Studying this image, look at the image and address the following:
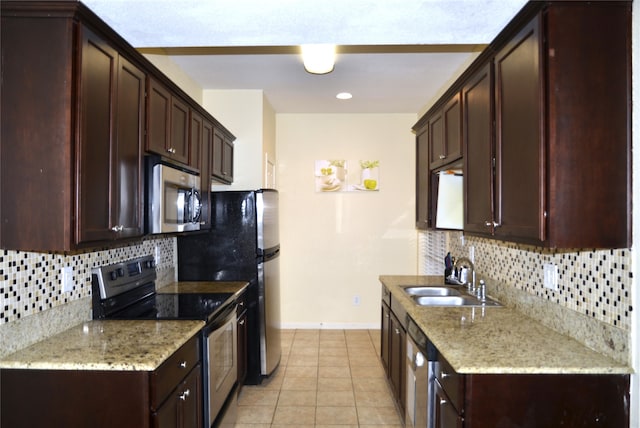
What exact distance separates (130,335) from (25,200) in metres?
0.77

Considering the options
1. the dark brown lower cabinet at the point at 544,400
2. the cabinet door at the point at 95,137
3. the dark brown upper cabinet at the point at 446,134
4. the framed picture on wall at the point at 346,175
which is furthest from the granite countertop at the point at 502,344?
the framed picture on wall at the point at 346,175

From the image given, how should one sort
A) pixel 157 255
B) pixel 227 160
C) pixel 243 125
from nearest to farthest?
pixel 157 255 < pixel 227 160 < pixel 243 125

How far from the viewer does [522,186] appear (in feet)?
5.85

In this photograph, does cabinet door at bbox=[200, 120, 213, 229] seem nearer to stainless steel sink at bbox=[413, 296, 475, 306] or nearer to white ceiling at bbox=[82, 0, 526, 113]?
white ceiling at bbox=[82, 0, 526, 113]

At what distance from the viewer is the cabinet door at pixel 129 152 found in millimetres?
2027

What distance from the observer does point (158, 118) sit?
2479 mm

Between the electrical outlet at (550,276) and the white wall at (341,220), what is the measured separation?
303cm

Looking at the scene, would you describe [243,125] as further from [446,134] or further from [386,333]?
[386,333]

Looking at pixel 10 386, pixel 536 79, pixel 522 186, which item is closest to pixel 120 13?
pixel 10 386

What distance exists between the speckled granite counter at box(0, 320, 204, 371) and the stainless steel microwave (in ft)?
1.74

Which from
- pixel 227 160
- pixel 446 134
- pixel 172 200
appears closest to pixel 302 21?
pixel 172 200

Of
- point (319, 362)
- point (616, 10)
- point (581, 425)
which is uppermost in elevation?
point (616, 10)

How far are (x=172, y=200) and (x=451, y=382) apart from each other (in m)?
1.78

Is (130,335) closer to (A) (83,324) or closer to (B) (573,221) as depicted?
(A) (83,324)
